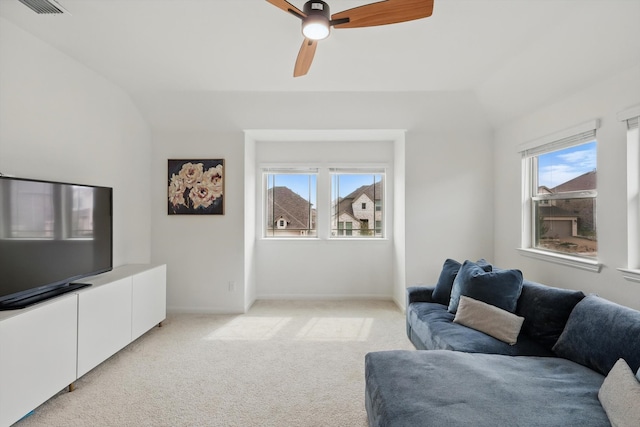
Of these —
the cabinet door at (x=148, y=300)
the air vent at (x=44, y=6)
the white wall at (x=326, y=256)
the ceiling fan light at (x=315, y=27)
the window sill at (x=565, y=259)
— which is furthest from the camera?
the white wall at (x=326, y=256)

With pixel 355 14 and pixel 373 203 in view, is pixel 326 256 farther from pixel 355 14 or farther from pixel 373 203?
pixel 355 14

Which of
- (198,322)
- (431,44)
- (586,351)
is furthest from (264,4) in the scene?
(198,322)

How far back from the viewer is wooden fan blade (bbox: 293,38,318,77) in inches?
81.8

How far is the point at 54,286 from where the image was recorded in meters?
2.42

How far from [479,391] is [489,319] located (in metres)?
0.95

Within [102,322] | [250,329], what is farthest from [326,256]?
[102,322]

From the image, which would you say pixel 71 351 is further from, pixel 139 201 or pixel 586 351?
pixel 586 351

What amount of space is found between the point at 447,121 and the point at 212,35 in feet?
9.10

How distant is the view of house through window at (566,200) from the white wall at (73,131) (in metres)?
4.40

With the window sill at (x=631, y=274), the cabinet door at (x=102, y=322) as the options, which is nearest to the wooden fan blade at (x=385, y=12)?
the window sill at (x=631, y=274)

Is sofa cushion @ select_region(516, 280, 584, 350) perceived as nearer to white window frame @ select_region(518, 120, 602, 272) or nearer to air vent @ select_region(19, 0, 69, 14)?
white window frame @ select_region(518, 120, 602, 272)

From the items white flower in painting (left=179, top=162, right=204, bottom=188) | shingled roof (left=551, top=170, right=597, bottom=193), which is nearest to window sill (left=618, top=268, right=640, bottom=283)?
shingled roof (left=551, top=170, right=597, bottom=193)

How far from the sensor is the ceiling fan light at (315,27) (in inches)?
71.1

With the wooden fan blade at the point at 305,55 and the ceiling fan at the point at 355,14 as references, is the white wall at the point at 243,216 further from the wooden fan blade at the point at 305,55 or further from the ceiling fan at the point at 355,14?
the ceiling fan at the point at 355,14
